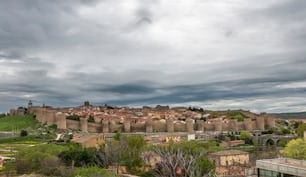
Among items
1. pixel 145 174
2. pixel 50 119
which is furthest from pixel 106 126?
pixel 145 174

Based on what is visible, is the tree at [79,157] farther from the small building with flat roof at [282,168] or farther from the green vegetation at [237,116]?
the green vegetation at [237,116]

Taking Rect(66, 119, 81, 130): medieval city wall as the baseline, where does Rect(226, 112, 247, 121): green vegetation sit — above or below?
above

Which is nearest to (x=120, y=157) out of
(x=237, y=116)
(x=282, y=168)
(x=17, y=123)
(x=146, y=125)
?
(x=282, y=168)

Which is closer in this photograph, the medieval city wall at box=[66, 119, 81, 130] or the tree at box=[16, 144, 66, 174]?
the tree at box=[16, 144, 66, 174]

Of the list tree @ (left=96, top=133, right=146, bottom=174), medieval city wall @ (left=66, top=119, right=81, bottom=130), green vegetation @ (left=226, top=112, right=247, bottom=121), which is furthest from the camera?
green vegetation @ (left=226, top=112, right=247, bottom=121)

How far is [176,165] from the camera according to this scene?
20.7 m

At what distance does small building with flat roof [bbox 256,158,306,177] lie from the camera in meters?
21.3

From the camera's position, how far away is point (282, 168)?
72.2 feet

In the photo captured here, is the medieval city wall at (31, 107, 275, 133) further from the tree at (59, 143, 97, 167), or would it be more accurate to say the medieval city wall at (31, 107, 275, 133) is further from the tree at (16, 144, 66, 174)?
the tree at (16, 144, 66, 174)

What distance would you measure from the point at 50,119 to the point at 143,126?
19.8 meters

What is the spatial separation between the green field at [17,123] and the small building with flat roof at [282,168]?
60.0 meters

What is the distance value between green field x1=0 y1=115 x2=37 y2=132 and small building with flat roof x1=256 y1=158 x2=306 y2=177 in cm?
5999

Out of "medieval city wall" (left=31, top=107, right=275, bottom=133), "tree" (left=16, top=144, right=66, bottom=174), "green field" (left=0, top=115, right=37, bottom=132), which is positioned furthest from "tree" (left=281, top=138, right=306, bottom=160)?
"green field" (left=0, top=115, right=37, bottom=132)

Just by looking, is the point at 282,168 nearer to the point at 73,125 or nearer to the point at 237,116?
the point at 73,125
